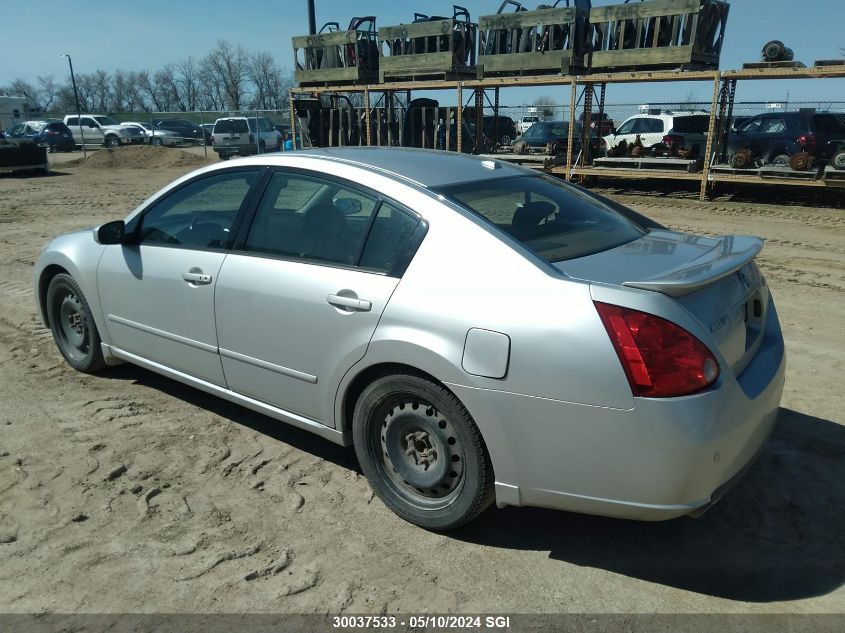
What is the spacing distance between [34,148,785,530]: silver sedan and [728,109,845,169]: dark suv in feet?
46.2

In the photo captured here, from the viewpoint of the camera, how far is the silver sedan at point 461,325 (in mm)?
2473

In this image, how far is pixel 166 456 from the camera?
3.77 metres

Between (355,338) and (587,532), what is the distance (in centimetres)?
136

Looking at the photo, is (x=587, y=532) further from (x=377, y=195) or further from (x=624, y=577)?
(x=377, y=195)

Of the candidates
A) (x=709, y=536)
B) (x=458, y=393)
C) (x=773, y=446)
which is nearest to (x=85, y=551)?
(x=458, y=393)

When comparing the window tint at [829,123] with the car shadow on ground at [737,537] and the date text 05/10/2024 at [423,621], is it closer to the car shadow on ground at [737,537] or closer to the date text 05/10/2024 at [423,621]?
the car shadow on ground at [737,537]

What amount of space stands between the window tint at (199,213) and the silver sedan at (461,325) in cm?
1

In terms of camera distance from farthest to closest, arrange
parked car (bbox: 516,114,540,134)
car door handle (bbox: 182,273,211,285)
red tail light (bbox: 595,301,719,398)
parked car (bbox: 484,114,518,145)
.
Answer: parked car (bbox: 516,114,540,134) < parked car (bbox: 484,114,518,145) < car door handle (bbox: 182,273,211,285) < red tail light (bbox: 595,301,719,398)

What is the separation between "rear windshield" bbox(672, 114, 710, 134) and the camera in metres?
18.7

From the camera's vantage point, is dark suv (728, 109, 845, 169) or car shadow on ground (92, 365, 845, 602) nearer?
car shadow on ground (92, 365, 845, 602)

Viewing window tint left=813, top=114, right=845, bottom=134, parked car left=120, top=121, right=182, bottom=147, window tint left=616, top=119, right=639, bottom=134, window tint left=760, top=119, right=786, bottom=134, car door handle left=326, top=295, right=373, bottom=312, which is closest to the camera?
car door handle left=326, top=295, right=373, bottom=312

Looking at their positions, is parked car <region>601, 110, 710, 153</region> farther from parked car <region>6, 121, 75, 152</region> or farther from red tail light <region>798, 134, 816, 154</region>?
parked car <region>6, 121, 75, 152</region>

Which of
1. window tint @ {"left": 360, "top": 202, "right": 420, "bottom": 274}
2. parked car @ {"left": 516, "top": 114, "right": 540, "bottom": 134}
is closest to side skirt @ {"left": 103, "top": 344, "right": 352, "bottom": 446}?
window tint @ {"left": 360, "top": 202, "right": 420, "bottom": 274}

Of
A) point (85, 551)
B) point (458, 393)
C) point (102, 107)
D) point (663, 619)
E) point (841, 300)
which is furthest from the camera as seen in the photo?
point (102, 107)
